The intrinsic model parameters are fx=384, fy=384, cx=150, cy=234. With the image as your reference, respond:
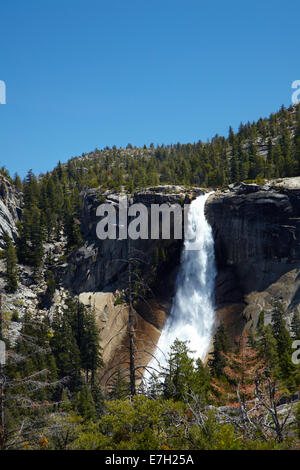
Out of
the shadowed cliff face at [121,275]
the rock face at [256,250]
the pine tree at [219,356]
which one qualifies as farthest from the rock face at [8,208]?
the pine tree at [219,356]

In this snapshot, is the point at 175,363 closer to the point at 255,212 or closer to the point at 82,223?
A: the point at 255,212

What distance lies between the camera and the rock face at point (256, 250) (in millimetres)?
46531

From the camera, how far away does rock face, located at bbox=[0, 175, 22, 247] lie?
76.8m

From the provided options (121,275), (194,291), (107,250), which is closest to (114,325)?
(121,275)

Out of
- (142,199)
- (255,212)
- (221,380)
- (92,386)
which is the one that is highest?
(142,199)

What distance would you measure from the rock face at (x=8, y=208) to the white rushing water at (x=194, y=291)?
37.4 meters

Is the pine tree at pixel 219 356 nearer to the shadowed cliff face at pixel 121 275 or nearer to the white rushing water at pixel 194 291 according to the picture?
the white rushing water at pixel 194 291

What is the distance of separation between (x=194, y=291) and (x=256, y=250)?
1043 centimetres

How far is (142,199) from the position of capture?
6059 cm

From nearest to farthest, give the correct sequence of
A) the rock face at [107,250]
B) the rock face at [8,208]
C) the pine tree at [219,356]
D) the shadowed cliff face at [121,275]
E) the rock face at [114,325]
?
the pine tree at [219,356] < the rock face at [114,325] < the shadowed cliff face at [121,275] < the rock face at [107,250] < the rock face at [8,208]

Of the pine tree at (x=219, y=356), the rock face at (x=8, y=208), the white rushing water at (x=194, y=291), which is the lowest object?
the pine tree at (x=219, y=356)

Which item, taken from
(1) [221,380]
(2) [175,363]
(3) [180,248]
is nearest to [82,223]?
(3) [180,248]

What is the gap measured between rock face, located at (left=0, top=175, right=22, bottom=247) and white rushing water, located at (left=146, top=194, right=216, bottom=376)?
3739 centimetres
